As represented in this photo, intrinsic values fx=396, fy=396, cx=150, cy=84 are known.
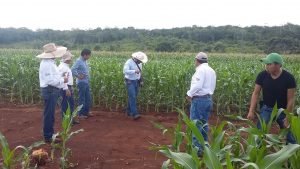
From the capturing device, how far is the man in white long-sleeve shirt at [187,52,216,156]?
6.26m

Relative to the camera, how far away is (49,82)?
Result: 7.08 m

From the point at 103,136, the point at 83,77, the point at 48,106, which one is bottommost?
the point at 103,136

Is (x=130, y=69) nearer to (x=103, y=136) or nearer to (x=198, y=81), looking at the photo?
(x=103, y=136)

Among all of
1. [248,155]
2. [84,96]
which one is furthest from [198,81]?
[84,96]

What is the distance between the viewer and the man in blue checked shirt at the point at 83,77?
9188mm

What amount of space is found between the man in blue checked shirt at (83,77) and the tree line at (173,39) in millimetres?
33499

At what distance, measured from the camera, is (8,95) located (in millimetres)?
13000

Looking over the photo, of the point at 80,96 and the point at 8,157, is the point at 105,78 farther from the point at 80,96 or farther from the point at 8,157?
the point at 8,157

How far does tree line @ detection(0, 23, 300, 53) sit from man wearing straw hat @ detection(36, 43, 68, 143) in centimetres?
3579

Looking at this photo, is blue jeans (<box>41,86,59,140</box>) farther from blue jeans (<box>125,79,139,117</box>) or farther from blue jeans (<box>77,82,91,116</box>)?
blue jeans (<box>125,79,139,117</box>)

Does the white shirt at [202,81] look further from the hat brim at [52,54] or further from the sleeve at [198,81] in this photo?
the hat brim at [52,54]

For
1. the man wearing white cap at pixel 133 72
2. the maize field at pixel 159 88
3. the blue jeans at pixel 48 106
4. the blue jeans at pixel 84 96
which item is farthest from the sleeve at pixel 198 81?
the maize field at pixel 159 88

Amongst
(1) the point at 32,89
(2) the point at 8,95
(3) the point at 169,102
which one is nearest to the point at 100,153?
(3) the point at 169,102

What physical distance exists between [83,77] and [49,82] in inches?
89.8
